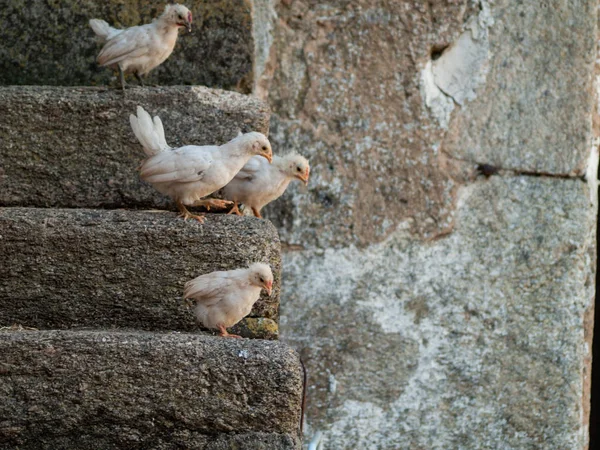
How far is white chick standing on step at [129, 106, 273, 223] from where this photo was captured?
3303 mm

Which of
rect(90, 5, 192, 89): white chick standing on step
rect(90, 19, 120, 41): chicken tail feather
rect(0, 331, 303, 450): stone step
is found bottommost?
rect(0, 331, 303, 450): stone step

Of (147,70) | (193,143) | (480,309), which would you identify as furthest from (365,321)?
(147,70)

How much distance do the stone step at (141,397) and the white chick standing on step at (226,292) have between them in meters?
0.37

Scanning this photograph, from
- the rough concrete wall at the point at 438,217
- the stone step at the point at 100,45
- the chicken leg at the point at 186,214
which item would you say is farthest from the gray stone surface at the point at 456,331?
the chicken leg at the point at 186,214

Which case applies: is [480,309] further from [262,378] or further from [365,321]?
[262,378]

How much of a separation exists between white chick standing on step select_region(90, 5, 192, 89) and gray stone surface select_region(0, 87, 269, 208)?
5.5 inches

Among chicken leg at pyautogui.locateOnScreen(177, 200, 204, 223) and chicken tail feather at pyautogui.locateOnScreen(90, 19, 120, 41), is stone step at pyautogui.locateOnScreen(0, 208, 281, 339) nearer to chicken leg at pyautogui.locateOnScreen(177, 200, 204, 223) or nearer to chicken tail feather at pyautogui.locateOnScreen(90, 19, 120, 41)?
chicken leg at pyautogui.locateOnScreen(177, 200, 204, 223)

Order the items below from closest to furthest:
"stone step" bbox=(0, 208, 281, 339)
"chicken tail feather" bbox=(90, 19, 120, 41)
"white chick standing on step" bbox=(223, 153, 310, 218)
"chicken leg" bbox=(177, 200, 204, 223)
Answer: "stone step" bbox=(0, 208, 281, 339)
"chicken leg" bbox=(177, 200, 204, 223)
"white chick standing on step" bbox=(223, 153, 310, 218)
"chicken tail feather" bbox=(90, 19, 120, 41)

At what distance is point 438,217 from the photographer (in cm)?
425

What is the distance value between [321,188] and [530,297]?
0.98 meters

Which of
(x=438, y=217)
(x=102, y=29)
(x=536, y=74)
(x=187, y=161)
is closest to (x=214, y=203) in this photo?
(x=187, y=161)

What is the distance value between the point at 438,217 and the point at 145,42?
4.65 feet

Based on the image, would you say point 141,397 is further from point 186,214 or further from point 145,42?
point 145,42

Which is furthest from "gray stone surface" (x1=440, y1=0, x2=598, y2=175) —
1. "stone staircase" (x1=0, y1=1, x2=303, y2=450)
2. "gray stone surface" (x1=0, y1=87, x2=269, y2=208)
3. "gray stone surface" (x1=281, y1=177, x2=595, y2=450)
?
"gray stone surface" (x1=0, y1=87, x2=269, y2=208)
